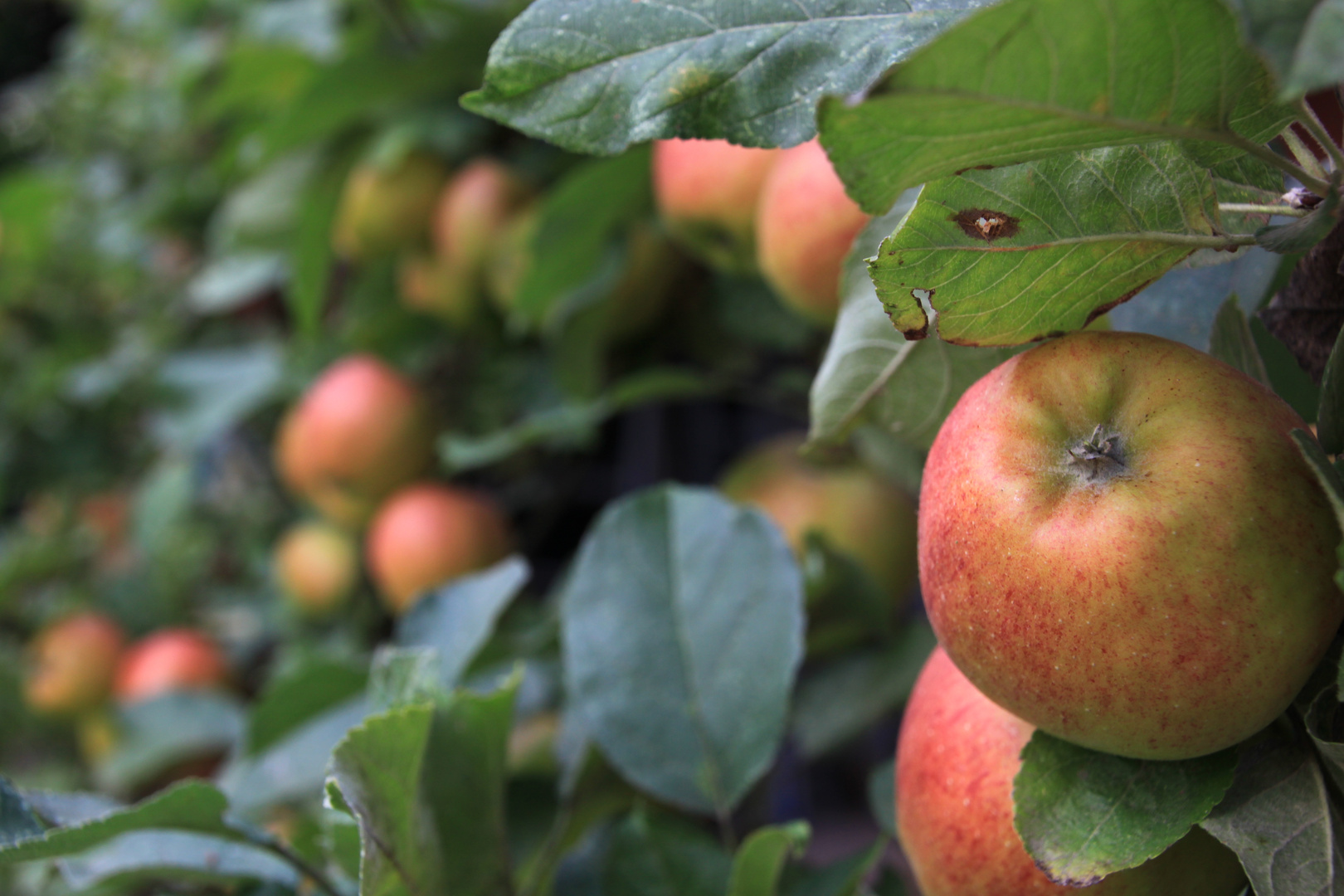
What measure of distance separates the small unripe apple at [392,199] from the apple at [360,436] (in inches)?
5.8

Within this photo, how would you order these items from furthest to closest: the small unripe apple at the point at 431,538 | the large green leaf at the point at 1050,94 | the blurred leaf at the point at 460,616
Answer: the small unripe apple at the point at 431,538, the blurred leaf at the point at 460,616, the large green leaf at the point at 1050,94

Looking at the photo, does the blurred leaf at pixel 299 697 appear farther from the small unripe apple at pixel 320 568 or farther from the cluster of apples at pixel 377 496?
the small unripe apple at pixel 320 568

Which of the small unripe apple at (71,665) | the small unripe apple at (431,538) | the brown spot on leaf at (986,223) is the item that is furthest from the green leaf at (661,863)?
the small unripe apple at (71,665)

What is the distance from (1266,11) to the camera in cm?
20

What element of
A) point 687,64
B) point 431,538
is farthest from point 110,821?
point 431,538

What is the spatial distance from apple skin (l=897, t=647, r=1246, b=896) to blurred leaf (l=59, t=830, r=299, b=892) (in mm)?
307

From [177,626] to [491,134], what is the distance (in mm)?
804

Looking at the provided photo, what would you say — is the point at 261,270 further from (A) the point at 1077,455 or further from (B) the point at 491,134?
(A) the point at 1077,455

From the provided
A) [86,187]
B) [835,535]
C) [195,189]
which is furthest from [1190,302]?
[86,187]

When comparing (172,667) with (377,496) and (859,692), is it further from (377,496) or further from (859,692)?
(859,692)

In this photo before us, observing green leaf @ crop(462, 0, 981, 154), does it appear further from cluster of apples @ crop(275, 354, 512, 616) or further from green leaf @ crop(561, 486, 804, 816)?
cluster of apples @ crop(275, 354, 512, 616)

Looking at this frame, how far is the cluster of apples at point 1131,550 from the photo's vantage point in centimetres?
24

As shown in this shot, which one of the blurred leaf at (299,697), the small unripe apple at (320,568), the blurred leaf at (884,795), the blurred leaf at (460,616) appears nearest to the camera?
the blurred leaf at (884,795)

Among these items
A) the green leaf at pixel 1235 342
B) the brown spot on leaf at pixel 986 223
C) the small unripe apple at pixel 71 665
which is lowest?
the small unripe apple at pixel 71 665
